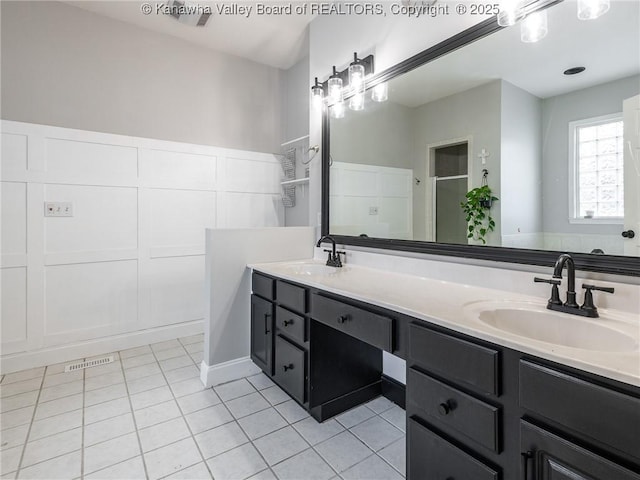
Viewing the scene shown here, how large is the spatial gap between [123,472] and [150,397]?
26.0 inches

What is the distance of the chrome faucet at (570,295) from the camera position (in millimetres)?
1068

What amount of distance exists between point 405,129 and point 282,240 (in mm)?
1181

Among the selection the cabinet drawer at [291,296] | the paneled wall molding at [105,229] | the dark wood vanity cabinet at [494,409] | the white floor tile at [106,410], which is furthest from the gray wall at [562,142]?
the paneled wall molding at [105,229]

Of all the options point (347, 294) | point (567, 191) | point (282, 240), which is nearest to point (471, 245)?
point (567, 191)

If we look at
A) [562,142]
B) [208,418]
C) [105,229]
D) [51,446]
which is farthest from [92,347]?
[562,142]

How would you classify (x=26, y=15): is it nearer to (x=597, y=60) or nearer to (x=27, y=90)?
(x=27, y=90)

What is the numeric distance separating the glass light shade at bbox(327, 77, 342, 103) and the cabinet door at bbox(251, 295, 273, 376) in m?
1.55

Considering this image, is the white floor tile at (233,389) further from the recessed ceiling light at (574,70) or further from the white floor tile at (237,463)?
the recessed ceiling light at (574,70)

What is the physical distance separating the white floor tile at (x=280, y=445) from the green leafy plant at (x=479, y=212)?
135 cm

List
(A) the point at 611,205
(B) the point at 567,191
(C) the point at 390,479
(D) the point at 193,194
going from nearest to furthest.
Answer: (A) the point at 611,205 → (B) the point at 567,191 → (C) the point at 390,479 → (D) the point at 193,194

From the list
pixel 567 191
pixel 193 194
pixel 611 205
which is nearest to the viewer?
pixel 611 205

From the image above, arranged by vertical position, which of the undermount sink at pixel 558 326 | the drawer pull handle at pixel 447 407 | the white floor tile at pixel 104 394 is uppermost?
the undermount sink at pixel 558 326

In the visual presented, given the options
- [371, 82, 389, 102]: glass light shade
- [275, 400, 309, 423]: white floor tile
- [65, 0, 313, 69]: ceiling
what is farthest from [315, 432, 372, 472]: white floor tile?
[65, 0, 313, 69]: ceiling

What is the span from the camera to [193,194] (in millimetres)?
3170
